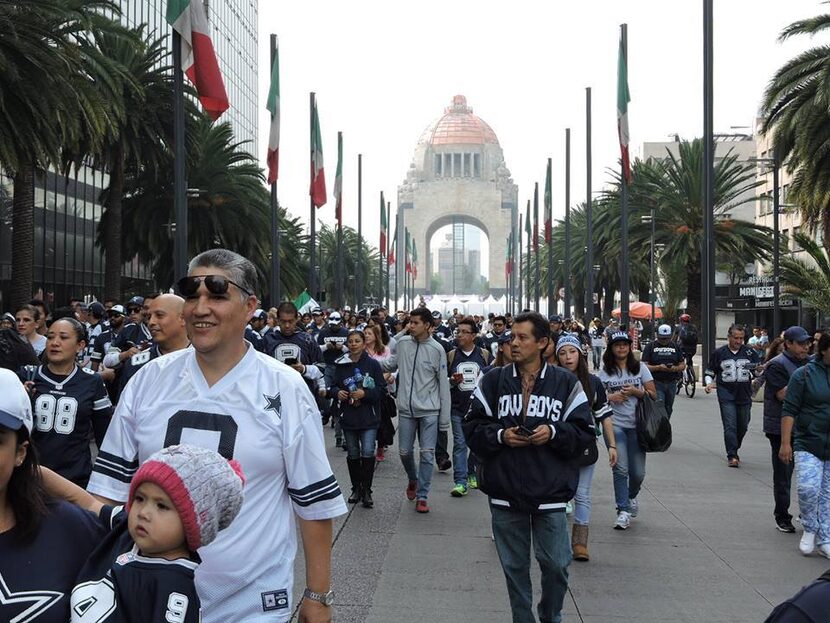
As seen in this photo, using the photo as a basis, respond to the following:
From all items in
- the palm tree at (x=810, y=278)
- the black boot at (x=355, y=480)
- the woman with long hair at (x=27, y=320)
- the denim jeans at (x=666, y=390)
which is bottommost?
the black boot at (x=355, y=480)

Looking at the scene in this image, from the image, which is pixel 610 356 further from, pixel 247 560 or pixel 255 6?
pixel 255 6

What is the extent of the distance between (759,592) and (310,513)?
183 inches

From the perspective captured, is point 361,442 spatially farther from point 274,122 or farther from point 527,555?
point 274,122

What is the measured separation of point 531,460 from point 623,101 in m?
23.6

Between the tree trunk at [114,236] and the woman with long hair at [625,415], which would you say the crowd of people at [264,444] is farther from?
the tree trunk at [114,236]

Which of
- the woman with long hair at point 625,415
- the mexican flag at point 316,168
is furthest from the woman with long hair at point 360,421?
the mexican flag at point 316,168

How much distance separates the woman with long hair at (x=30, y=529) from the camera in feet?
7.85

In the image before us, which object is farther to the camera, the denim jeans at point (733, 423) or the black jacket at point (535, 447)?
the denim jeans at point (733, 423)

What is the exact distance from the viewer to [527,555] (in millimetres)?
5465

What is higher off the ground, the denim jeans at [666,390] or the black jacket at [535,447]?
the black jacket at [535,447]

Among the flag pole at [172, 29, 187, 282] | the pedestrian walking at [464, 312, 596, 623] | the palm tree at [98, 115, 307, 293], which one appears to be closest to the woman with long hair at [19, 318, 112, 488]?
the pedestrian walking at [464, 312, 596, 623]

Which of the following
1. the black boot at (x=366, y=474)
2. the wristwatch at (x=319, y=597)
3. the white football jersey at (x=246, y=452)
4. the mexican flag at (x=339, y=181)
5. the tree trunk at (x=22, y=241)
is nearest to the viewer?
the white football jersey at (x=246, y=452)

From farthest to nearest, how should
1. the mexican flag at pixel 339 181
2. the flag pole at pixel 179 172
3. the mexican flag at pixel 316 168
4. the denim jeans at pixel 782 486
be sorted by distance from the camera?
the mexican flag at pixel 339 181 → the mexican flag at pixel 316 168 → the flag pole at pixel 179 172 → the denim jeans at pixel 782 486

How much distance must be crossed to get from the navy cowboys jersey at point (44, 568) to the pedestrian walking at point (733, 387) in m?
11.0
